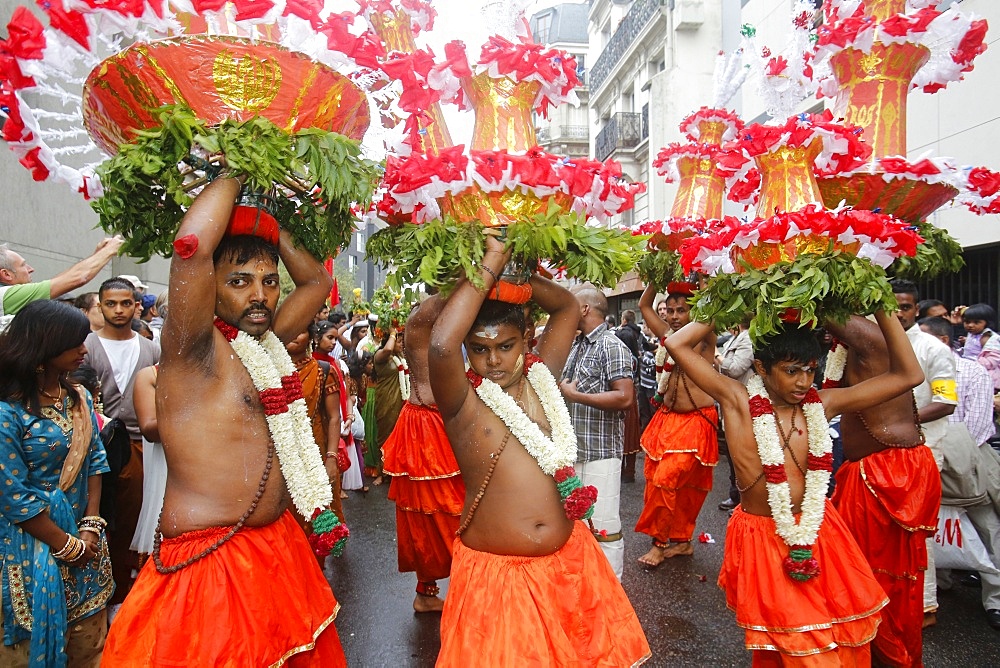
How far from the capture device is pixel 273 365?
2.79m

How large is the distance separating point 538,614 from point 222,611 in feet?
3.86

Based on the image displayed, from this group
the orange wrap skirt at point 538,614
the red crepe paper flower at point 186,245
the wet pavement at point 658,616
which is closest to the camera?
the red crepe paper flower at point 186,245

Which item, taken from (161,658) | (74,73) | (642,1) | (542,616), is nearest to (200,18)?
(74,73)

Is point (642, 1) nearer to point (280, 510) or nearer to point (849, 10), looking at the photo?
point (849, 10)

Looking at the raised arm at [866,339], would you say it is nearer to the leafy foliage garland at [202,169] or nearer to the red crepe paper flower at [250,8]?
the leafy foliage garland at [202,169]

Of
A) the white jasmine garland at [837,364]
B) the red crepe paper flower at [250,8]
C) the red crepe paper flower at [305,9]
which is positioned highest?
the red crepe paper flower at [305,9]

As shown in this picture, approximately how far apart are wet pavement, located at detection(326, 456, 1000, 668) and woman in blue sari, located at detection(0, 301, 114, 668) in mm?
1795

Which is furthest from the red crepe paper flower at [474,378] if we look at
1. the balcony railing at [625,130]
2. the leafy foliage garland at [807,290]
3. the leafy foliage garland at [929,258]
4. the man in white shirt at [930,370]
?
the balcony railing at [625,130]

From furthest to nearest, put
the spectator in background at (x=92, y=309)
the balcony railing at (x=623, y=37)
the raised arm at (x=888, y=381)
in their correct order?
1. the balcony railing at (x=623, y=37)
2. the spectator in background at (x=92, y=309)
3. the raised arm at (x=888, y=381)

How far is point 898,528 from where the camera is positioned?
413cm

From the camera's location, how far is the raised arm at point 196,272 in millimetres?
2350

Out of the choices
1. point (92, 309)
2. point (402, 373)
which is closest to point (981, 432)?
point (402, 373)

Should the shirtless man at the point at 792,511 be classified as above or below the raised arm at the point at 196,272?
below

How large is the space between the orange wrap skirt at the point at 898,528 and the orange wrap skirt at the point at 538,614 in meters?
2.20
